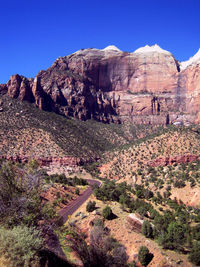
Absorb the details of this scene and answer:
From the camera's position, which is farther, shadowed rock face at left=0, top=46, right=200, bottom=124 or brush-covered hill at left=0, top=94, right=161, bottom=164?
shadowed rock face at left=0, top=46, right=200, bottom=124

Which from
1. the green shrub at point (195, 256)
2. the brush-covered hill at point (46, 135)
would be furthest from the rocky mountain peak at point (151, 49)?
the green shrub at point (195, 256)

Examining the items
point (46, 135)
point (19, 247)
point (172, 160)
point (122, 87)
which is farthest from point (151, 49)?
point (19, 247)

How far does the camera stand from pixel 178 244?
21.8m

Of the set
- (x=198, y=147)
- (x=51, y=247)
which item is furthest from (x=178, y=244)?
(x=198, y=147)

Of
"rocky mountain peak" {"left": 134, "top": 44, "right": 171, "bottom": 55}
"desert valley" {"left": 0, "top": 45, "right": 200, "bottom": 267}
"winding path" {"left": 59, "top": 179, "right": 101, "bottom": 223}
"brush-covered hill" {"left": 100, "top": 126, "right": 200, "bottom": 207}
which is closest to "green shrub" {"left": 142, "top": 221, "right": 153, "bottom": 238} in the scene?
"desert valley" {"left": 0, "top": 45, "right": 200, "bottom": 267}

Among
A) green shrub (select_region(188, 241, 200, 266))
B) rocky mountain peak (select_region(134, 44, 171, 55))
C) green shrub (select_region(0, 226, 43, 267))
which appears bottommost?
green shrub (select_region(188, 241, 200, 266))

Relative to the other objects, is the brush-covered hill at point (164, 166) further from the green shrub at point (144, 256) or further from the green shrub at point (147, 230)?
the green shrub at point (144, 256)

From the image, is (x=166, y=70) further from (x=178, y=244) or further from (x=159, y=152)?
(x=178, y=244)

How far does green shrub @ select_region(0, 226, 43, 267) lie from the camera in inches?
427

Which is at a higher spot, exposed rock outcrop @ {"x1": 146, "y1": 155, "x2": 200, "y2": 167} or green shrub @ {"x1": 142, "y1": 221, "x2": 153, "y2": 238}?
exposed rock outcrop @ {"x1": 146, "y1": 155, "x2": 200, "y2": 167}

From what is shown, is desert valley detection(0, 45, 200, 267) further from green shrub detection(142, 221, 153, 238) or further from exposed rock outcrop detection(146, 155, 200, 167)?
exposed rock outcrop detection(146, 155, 200, 167)

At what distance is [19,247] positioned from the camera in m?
11.2

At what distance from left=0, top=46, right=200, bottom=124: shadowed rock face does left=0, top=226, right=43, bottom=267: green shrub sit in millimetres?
91209

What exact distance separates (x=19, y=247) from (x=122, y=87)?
143 metres
